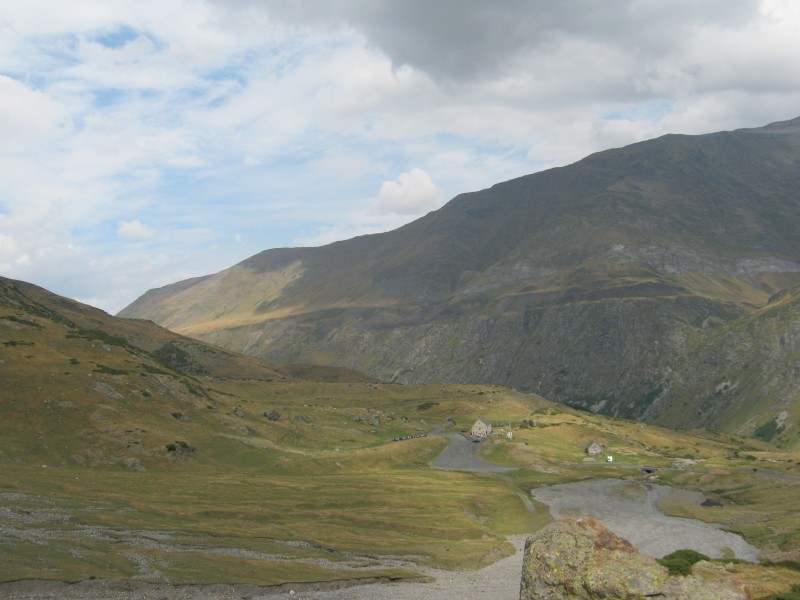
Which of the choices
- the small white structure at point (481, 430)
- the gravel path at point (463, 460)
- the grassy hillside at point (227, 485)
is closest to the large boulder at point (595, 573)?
the grassy hillside at point (227, 485)

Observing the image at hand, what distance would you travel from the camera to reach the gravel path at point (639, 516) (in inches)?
3543

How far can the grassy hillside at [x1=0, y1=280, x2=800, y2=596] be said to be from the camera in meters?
57.1

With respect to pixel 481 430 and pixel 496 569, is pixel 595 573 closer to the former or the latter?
pixel 496 569

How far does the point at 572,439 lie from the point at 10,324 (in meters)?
148

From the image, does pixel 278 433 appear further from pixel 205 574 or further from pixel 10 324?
pixel 205 574

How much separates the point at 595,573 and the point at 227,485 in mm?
70816

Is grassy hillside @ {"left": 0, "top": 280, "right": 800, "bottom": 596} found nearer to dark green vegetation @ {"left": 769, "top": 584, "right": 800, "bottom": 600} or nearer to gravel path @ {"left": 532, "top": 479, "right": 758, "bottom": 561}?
gravel path @ {"left": 532, "top": 479, "right": 758, "bottom": 561}

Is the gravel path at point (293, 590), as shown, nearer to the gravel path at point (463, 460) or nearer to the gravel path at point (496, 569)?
the gravel path at point (496, 569)

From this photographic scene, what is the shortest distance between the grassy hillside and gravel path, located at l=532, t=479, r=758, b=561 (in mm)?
4850

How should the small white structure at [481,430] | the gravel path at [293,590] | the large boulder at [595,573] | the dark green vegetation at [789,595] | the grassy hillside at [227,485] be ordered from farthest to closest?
1. the small white structure at [481,430]
2. the grassy hillside at [227,485]
3. the gravel path at [293,590]
4. the dark green vegetation at [789,595]
5. the large boulder at [595,573]

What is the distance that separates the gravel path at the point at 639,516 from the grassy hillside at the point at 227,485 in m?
4.85

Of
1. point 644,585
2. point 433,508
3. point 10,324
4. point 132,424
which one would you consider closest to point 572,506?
point 433,508

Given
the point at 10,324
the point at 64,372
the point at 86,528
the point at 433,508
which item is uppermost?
the point at 10,324

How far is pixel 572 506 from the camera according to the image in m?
115
